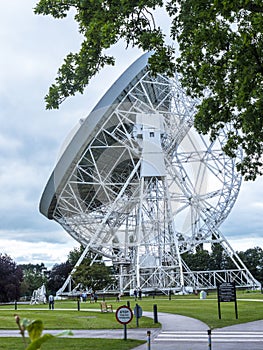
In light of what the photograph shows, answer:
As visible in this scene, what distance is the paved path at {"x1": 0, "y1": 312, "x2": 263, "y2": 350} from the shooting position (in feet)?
41.5

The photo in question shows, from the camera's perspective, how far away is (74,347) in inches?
512

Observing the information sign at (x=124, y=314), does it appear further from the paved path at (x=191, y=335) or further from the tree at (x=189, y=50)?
the tree at (x=189, y=50)

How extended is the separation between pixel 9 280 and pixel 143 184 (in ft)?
86.8

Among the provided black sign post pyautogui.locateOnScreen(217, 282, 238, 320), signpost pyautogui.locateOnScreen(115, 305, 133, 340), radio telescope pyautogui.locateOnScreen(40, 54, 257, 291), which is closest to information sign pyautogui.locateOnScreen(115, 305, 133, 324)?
signpost pyautogui.locateOnScreen(115, 305, 133, 340)

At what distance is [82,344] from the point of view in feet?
44.2

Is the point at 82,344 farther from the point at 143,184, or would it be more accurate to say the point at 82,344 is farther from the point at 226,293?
the point at 143,184

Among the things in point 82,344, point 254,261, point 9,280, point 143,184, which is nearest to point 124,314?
point 82,344

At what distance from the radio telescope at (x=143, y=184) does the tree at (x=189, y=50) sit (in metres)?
24.1

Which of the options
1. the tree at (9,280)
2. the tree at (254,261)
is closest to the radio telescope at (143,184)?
the tree at (9,280)

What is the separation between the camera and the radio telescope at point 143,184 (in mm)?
38250

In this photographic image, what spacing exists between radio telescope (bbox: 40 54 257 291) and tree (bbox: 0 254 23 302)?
707 inches

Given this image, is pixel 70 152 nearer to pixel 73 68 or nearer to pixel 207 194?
pixel 207 194

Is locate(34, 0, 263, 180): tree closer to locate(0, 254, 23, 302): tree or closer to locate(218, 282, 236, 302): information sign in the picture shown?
locate(218, 282, 236, 302): information sign

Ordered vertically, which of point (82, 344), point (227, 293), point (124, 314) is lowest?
point (82, 344)
